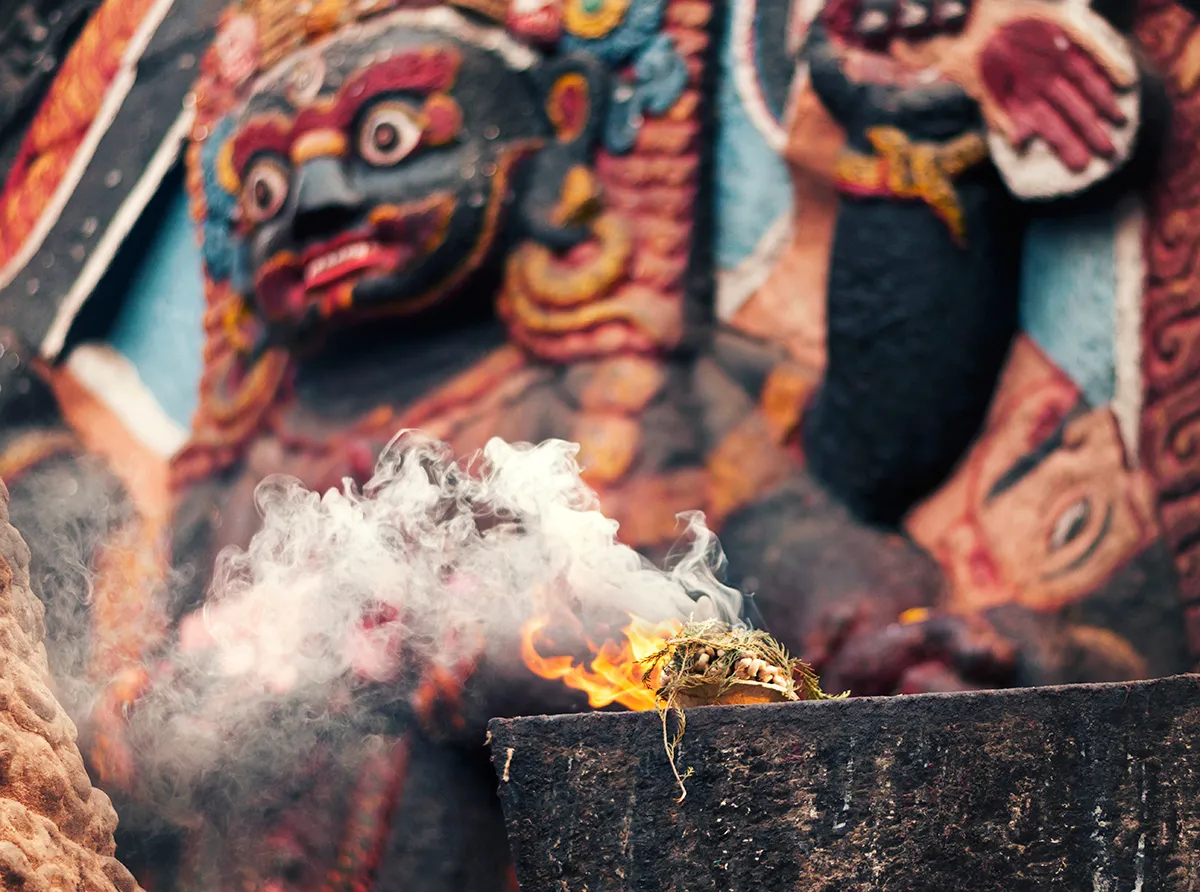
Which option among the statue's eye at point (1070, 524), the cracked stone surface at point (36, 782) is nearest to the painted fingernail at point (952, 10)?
the statue's eye at point (1070, 524)

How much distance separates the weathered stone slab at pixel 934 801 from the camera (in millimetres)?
2020

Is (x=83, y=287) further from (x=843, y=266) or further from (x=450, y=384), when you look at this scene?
(x=843, y=266)

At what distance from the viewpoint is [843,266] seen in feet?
12.4

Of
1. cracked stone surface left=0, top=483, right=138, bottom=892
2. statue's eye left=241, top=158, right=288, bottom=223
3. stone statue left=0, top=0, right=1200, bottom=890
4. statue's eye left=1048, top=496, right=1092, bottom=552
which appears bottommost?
statue's eye left=1048, top=496, right=1092, bottom=552

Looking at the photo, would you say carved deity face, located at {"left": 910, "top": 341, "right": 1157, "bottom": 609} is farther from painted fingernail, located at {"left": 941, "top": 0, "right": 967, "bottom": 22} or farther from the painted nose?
the painted nose

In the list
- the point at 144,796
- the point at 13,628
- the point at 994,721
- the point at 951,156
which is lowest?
the point at 144,796

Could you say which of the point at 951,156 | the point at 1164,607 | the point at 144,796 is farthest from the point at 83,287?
the point at 1164,607

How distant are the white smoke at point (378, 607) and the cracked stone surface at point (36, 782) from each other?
986 millimetres

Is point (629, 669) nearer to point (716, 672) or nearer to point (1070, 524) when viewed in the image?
point (716, 672)

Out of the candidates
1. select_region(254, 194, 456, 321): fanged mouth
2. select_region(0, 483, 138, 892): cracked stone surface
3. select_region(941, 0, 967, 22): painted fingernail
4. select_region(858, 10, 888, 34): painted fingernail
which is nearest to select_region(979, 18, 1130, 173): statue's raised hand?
select_region(941, 0, 967, 22): painted fingernail

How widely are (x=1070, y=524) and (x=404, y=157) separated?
2.05 m

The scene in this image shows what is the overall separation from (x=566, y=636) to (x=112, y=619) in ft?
5.61

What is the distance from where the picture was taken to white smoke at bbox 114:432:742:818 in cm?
316

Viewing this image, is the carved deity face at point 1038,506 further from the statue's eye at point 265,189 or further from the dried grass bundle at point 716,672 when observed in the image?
→ the statue's eye at point 265,189
